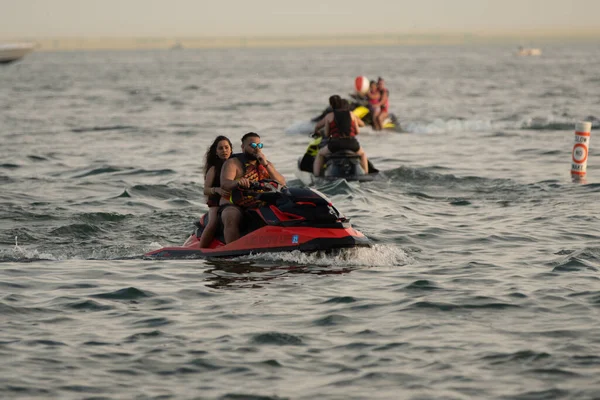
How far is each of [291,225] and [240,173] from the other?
90 centimetres

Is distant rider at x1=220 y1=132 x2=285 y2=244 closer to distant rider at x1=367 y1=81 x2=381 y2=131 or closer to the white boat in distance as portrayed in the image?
distant rider at x1=367 y1=81 x2=381 y2=131

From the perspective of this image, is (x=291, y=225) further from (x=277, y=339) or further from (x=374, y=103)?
(x=374, y=103)

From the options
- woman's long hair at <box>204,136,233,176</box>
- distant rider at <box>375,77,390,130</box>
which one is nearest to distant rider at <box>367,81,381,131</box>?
distant rider at <box>375,77,390,130</box>

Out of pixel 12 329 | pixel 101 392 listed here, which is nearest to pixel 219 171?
pixel 12 329

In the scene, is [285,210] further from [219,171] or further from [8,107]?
[8,107]

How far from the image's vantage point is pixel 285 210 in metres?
11.2

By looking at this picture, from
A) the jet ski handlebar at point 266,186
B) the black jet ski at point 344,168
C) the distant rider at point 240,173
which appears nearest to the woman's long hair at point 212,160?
the distant rider at point 240,173

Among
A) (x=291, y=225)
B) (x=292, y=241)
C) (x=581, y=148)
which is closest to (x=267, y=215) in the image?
(x=291, y=225)

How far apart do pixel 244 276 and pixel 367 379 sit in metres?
3.52

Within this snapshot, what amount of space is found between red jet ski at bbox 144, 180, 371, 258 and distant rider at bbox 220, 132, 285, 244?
5.4 inches

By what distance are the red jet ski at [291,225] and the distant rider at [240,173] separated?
0.45 feet

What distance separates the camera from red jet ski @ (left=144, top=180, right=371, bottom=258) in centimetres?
1104

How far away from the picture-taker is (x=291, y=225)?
11.2 m

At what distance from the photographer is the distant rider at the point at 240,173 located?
37.2ft
